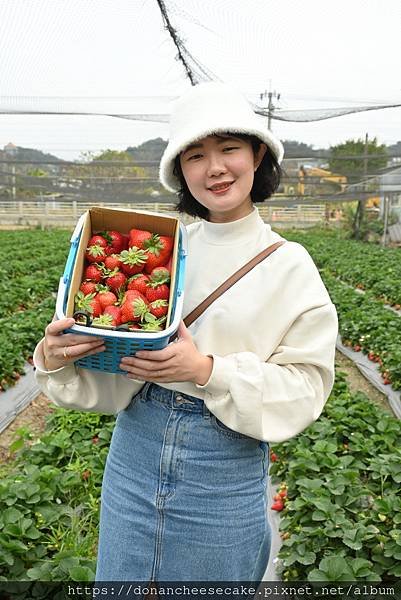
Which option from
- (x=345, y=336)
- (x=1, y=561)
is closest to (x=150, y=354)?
(x=1, y=561)

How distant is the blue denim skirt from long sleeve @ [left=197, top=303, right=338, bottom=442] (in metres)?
0.09

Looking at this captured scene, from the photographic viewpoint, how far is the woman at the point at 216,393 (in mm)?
1361

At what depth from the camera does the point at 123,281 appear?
4.84 ft

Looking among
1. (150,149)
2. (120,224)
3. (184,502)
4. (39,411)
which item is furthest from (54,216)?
(184,502)

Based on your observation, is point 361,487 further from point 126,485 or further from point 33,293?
point 33,293

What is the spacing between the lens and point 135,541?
1.43m

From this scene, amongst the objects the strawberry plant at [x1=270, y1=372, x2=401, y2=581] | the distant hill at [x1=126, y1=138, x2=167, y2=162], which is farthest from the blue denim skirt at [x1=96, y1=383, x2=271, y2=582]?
the distant hill at [x1=126, y1=138, x2=167, y2=162]

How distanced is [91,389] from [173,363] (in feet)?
1.05

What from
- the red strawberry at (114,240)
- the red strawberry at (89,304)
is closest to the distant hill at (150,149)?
the red strawberry at (114,240)

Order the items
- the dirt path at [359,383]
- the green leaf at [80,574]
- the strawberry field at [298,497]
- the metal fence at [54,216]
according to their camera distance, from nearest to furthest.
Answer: the green leaf at [80,574], the strawberry field at [298,497], the dirt path at [359,383], the metal fence at [54,216]

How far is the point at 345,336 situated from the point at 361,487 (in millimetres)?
3984

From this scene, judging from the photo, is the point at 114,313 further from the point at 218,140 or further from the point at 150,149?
the point at 150,149

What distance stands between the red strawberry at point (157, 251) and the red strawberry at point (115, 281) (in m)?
0.08

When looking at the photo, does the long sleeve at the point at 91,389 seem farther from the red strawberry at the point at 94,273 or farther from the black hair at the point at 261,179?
the black hair at the point at 261,179
